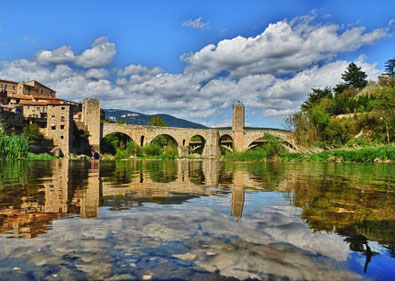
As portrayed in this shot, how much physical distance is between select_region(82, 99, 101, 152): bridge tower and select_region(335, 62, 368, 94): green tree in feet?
123

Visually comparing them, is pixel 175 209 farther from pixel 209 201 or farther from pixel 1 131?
pixel 1 131

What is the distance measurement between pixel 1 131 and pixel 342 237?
17.1m

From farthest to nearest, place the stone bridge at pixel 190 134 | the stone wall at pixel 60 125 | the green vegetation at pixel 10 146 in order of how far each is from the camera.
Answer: the stone bridge at pixel 190 134, the stone wall at pixel 60 125, the green vegetation at pixel 10 146

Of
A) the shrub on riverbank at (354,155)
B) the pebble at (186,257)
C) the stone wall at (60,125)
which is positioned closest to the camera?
the pebble at (186,257)

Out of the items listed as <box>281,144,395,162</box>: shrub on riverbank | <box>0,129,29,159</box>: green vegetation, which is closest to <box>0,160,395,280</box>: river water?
<box>281,144,395,162</box>: shrub on riverbank

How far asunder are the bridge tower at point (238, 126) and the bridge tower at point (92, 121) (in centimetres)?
2365

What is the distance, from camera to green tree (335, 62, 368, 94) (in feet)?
152

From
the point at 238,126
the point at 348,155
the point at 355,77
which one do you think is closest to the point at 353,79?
the point at 355,77

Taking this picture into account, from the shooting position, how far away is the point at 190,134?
47750 mm

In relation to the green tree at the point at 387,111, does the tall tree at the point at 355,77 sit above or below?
above

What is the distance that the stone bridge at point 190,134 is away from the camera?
138ft

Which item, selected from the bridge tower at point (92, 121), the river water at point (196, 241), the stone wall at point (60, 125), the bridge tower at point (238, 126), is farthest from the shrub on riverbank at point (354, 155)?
the bridge tower at point (238, 126)

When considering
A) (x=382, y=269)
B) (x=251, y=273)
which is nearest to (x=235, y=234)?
(x=251, y=273)

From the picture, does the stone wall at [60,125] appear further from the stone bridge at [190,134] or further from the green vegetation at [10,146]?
the green vegetation at [10,146]
